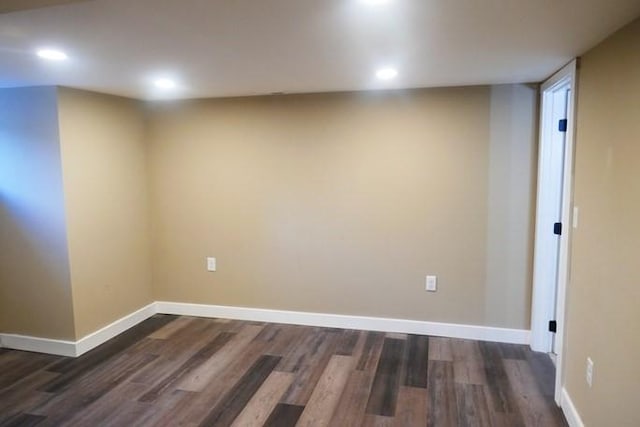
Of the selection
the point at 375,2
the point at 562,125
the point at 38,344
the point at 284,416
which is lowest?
the point at 284,416

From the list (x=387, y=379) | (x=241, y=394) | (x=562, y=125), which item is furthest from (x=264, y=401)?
(x=562, y=125)

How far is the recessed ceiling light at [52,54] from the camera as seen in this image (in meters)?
2.28

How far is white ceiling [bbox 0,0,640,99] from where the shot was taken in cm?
169

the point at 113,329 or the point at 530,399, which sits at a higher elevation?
the point at 113,329

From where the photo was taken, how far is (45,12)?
5.51 feet

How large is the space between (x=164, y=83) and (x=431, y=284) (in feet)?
8.67

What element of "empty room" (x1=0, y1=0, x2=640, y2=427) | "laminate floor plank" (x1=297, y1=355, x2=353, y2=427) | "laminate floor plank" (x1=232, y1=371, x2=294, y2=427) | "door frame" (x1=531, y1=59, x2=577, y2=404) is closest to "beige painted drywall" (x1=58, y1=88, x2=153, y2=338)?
"empty room" (x1=0, y1=0, x2=640, y2=427)

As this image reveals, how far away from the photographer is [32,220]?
3.42 metres

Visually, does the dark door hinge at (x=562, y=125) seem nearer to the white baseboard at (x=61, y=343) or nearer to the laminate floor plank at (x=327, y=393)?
the laminate floor plank at (x=327, y=393)

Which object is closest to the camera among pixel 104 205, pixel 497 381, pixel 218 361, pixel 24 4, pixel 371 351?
pixel 24 4

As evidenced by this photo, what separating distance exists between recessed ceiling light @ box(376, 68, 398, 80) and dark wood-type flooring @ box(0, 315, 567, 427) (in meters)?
2.08

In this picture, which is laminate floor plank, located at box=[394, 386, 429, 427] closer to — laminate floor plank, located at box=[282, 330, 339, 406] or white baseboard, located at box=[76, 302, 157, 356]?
laminate floor plank, located at box=[282, 330, 339, 406]

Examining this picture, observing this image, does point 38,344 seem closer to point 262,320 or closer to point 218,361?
point 218,361

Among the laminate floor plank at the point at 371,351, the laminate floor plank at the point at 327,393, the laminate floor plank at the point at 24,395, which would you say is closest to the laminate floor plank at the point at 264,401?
the laminate floor plank at the point at 327,393
